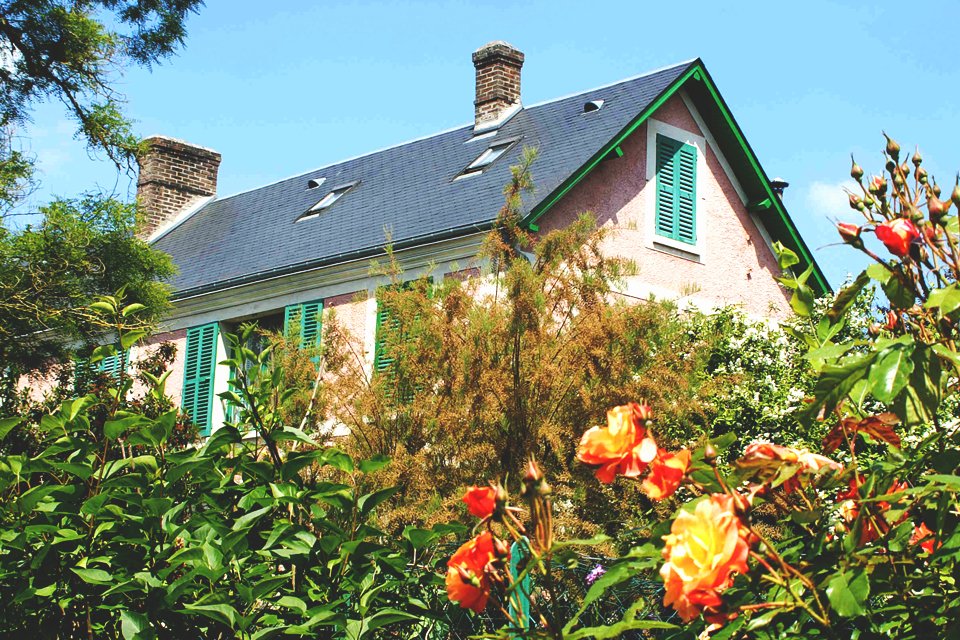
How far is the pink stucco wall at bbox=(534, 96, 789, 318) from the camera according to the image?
14.2m

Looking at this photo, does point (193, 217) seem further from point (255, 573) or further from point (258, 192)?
point (255, 573)

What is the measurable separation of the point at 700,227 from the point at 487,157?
3317 mm

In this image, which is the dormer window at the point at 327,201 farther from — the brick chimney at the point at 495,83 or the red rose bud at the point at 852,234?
the red rose bud at the point at 852,234

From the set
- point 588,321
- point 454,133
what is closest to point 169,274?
point 588,321

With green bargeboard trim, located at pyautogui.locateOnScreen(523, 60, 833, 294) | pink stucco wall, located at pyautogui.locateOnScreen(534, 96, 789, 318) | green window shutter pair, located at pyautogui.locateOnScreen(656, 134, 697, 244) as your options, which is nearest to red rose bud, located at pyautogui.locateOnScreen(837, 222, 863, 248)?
green bargeboard trim, located at pyautogui.locateOnScreen(523, 60, 833, 294)

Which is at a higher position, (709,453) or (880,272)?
(880,272)

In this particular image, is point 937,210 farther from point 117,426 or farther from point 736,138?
point 736,138

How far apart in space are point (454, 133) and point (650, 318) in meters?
11.0

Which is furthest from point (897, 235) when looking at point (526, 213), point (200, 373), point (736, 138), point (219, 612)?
point (200, 373)

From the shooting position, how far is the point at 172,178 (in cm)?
2184

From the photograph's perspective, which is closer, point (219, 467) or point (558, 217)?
point (219, 467)

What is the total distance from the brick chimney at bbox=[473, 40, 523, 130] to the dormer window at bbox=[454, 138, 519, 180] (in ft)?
4.23

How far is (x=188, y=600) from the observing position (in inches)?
106

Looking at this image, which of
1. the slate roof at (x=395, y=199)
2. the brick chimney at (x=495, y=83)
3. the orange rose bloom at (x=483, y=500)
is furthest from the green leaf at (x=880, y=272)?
the brick chimney at (x=495, y=83)
